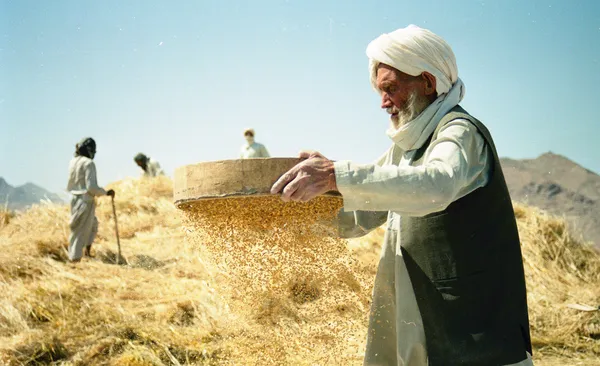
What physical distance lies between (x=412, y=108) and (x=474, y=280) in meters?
0.58

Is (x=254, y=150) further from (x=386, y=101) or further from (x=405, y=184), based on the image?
(x=405, y=184)

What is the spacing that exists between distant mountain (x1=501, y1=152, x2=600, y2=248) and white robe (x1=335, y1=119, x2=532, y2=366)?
15.9 meters

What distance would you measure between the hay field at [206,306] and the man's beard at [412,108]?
0.52 m

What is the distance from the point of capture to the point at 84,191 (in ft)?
27.8

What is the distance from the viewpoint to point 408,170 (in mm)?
1626

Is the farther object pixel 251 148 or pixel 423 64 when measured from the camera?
pixel 251 148

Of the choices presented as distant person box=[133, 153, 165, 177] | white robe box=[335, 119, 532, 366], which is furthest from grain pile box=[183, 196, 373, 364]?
distant person box=[133, 153, 165, 177]

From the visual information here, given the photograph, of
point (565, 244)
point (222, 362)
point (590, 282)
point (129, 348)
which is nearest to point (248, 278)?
point (222, 362)

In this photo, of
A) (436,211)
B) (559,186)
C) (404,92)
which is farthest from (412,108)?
(559,186)

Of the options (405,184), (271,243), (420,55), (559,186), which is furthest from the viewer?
(559,186)

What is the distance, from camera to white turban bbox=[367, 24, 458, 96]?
1.98 m

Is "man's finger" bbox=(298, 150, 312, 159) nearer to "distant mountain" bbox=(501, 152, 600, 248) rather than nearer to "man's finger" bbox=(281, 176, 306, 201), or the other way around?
"man's finger" bbox=(281, 176, 306, 201)

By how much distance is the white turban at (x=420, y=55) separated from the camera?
1.98m

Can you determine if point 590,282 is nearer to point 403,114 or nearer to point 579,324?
point 579,324
